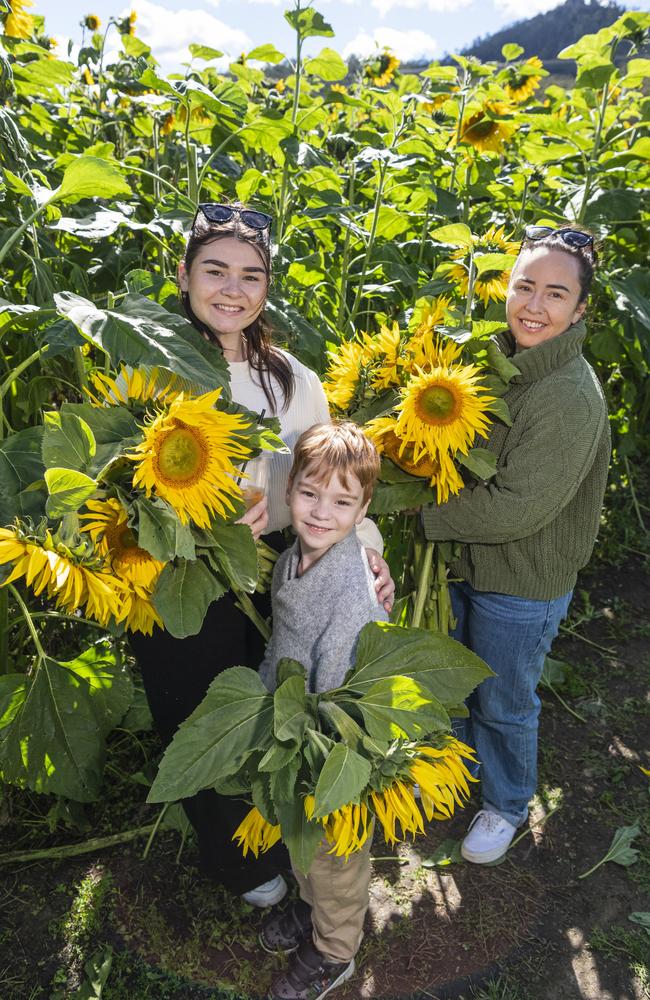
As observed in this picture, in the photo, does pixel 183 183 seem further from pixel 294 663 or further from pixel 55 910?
pixel 55 910

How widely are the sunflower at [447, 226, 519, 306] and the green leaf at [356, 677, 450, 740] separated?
85cm

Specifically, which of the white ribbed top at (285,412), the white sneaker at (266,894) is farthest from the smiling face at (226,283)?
the white sneaker at (266,894)

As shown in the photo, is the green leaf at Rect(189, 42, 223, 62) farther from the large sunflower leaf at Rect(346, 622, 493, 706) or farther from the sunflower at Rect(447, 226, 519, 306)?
the large sunflower leaf at Rect(346, 622, 493, 706)

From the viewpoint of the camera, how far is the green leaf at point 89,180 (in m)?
1.21

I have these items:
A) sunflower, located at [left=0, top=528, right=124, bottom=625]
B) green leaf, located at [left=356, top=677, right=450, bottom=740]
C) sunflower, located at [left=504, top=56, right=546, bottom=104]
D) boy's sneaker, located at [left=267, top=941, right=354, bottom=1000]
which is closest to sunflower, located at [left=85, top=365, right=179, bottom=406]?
sunflower, located at [left=0, top=528, right=124, bottom=625]

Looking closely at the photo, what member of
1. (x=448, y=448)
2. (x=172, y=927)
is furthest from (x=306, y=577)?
(x=172, y=927)

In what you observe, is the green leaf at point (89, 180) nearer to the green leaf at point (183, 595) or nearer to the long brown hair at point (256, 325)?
the long brown hair at point (256, 325)

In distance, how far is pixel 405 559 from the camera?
1820 mm

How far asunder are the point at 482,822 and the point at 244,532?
1206mm

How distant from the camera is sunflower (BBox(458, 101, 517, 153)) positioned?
254cm

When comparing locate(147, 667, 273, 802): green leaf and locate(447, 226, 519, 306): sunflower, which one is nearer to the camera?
locate(147, 667, 273, 802): green leaf

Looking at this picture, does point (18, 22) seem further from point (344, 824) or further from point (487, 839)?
point (487, 839)

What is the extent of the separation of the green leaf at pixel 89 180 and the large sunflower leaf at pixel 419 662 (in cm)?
81

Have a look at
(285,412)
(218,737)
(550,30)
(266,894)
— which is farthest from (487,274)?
(550,30)
